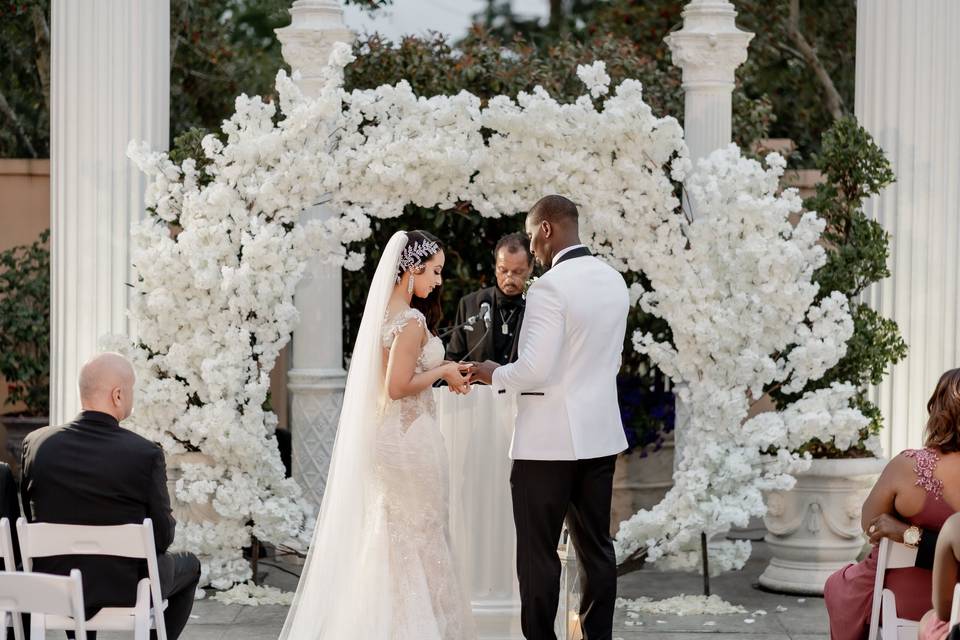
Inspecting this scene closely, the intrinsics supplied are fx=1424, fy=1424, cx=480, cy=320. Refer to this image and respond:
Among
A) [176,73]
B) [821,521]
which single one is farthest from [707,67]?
[176,73]

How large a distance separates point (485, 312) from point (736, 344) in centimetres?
118

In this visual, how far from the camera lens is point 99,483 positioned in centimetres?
470

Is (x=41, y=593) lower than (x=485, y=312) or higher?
lower

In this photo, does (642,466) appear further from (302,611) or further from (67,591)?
(67,591)

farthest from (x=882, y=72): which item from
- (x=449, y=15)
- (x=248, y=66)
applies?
(x=449, y=15)

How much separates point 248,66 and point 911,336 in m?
7.76

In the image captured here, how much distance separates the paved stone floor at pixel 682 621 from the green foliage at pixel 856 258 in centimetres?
80

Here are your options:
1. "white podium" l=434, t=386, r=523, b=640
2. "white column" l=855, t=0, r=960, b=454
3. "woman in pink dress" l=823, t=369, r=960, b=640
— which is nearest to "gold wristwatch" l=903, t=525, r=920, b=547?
"woman in pink dress" l=823, t=369, r=960, b=640

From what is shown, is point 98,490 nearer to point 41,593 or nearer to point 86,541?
point 86,541

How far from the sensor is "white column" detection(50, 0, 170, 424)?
6.93 metres

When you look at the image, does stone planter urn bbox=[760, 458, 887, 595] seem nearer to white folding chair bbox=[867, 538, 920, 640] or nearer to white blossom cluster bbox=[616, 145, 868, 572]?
white blossom cluster bbox=[616, 145, 868, 572]

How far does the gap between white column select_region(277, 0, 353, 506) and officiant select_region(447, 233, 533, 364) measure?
3.44 ft

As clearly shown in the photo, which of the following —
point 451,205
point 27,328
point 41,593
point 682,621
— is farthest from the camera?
point 27,328

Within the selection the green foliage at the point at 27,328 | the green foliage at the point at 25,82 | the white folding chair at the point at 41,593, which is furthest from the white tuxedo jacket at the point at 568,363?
the green foliage at the point at 25,82
